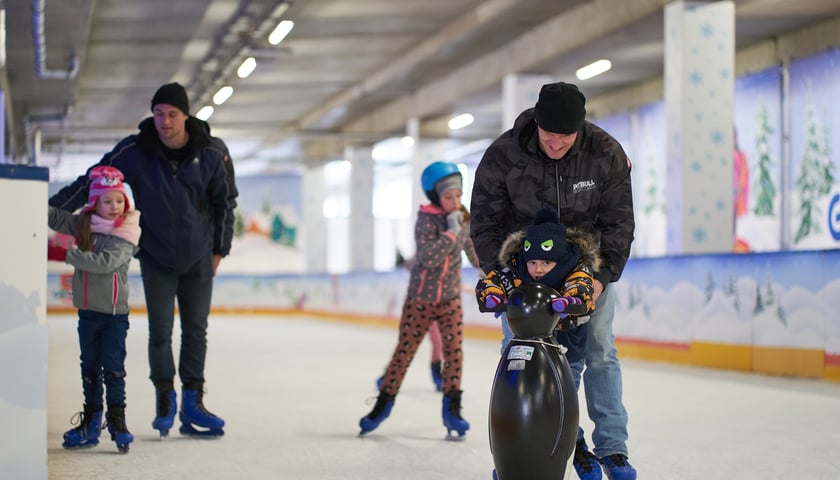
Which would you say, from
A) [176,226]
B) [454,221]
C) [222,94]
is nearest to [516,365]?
[454,221]

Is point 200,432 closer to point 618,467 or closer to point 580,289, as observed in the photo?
point 618,467

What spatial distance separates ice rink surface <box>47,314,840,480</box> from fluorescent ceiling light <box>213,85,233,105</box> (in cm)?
1016

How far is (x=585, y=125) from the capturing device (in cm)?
361

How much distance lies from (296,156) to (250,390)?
82.5ft

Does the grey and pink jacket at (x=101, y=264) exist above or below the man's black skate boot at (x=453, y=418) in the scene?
above

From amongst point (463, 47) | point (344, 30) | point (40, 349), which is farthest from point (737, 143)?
point (40, 349)

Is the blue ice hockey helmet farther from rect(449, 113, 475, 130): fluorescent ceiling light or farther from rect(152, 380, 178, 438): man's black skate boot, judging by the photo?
rect(449, 113, 475, 130): fluorescent ceiling light

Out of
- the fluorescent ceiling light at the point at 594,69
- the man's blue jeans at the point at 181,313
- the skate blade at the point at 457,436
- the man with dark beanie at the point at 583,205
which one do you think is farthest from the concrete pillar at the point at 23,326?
the fluorescent ceiling light at the point at 594,69

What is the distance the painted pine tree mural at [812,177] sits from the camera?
15828 mm

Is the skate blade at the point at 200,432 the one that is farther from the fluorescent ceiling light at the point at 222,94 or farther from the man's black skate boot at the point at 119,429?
the fluorescent ceiling light at the point at 222,94

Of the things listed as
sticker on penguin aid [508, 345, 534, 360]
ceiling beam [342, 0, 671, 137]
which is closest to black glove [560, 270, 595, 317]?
sticker on penguin aid [508, 345, 534, 360]

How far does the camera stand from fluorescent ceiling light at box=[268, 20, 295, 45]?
15078mm

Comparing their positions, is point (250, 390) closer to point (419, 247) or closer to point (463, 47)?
point (419, 247)

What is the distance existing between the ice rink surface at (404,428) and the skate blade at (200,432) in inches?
2.7
